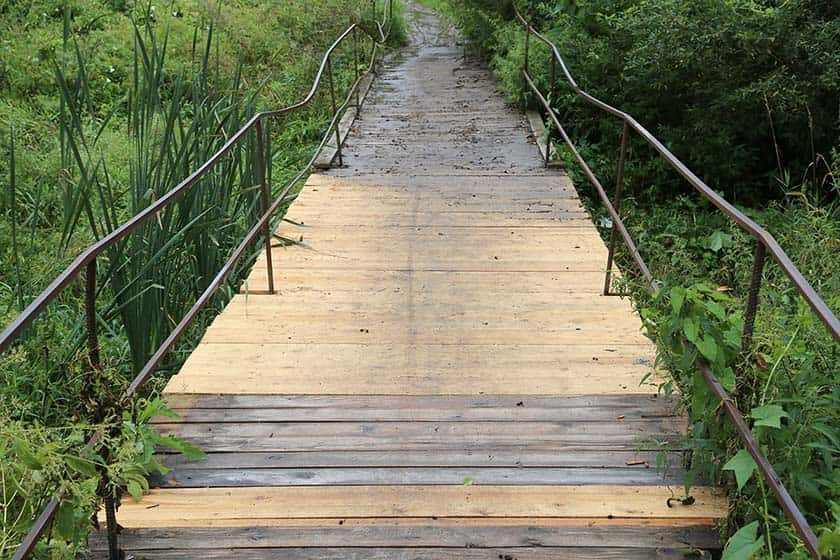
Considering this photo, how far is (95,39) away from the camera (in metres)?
11.2

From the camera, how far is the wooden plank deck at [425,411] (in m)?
2.41

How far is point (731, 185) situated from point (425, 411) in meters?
5.66

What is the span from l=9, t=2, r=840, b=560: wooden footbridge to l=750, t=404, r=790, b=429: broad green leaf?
0.08m

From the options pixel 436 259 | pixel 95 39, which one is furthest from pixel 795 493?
pixel 95 39

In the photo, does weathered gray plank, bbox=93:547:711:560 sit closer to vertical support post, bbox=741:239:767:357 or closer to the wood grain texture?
the wood grain texture

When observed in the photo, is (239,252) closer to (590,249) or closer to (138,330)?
(138,330)

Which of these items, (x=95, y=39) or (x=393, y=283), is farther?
(x=95, y=39)

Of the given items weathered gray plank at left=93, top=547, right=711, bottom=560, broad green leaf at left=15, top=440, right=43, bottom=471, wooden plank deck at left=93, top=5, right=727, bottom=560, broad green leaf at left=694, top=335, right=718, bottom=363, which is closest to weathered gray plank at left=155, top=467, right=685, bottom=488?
wooden plank deck at left=93, top=5, right=727, bottom=560

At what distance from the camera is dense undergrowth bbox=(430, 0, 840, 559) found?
2.26 metres

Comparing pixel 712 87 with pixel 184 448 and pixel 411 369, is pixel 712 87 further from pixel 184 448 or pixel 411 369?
pixel 184 448

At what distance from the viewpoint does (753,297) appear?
2.24 metres

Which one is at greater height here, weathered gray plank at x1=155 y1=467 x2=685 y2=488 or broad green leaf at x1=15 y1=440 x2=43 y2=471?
broad green leaf at x1=15 y1=440 x2=43 y2=471

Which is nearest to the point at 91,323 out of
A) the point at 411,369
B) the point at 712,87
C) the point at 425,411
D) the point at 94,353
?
the point at 94,353

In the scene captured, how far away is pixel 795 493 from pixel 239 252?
8.55 feet
